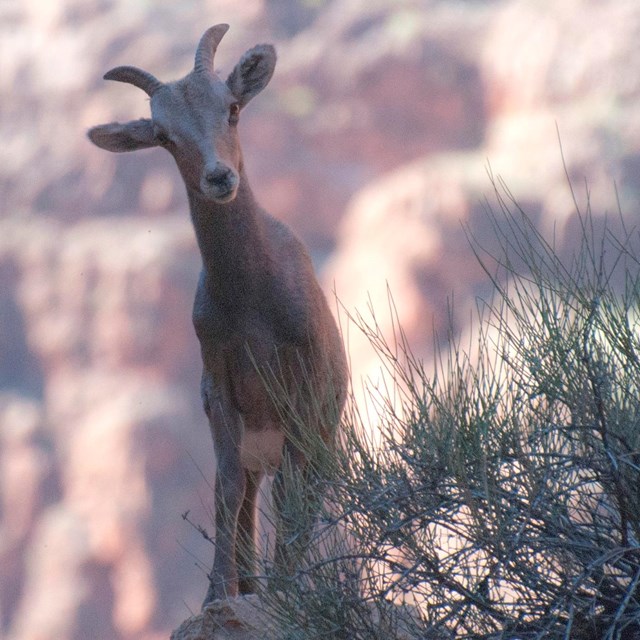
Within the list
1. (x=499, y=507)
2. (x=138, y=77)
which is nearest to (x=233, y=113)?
(x=138, y=77)

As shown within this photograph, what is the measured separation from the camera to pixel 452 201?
15.5 meters

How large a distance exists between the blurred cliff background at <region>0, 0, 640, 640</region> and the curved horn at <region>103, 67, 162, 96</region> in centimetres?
1006

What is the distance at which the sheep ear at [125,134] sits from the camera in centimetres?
457

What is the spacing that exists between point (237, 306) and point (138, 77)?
108 centimetres

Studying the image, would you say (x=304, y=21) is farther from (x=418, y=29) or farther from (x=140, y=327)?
(x=140, y=327)

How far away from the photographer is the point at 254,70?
4.72 meters

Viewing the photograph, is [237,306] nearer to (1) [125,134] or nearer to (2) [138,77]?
(1) [125,134]

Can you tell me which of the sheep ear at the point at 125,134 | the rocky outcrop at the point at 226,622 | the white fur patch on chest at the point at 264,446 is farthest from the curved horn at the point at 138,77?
the rocky outcrop at the point at 226,622

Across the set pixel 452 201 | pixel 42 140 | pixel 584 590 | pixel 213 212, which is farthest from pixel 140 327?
pixel 584 590

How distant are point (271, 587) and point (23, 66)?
51.0 ft

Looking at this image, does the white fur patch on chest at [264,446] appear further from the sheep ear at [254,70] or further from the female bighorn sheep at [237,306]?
the sheep ear at [254,70]

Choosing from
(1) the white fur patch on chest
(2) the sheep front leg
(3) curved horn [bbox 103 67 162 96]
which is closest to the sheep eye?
(3) curved horn [bbox 103 67 162 96]

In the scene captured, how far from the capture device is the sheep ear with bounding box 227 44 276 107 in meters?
4.65

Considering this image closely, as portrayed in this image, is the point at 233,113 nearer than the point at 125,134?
Yes
